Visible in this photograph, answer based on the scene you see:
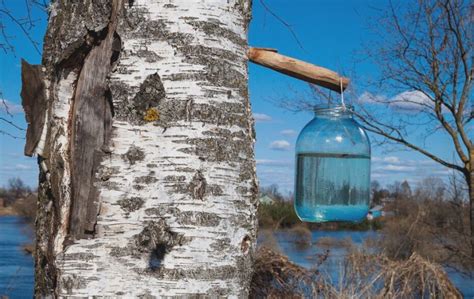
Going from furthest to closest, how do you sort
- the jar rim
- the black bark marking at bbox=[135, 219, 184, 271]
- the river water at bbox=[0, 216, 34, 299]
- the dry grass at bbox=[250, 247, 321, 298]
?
the river water at bbox=[0, 216, 34, 299]
the dry grass at bbox=[250, 247, 321, 298]
the jar rim
the black bark marking at bbox=[135, 219, 184, 271]

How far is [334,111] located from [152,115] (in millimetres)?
1448

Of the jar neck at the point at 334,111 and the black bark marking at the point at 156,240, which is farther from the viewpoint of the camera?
the jar neck at the point at 334,111

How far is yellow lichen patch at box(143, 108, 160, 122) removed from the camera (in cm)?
149

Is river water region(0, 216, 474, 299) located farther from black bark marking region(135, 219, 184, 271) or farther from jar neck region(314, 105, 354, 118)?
black bark marking region(135, 219, 184, 271)

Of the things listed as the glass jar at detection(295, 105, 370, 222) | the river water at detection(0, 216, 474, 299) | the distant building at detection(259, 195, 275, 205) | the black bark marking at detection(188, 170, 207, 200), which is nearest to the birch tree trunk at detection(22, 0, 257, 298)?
the black bark marking at detection(188, 170, 207, 200)

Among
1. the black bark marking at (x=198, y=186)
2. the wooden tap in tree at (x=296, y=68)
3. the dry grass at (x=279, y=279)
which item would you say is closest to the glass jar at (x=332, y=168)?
the wooden tap in tree at (x=296, y=68)

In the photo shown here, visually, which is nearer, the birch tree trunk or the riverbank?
the birch tree trunk

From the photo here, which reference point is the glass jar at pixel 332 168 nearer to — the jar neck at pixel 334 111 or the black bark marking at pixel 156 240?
the jar neck at pixel 334 111

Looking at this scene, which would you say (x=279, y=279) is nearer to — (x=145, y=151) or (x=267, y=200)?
(x=145, y=151)

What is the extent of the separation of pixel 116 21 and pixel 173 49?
176mm

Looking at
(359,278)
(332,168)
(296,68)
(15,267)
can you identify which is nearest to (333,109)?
(332,168)


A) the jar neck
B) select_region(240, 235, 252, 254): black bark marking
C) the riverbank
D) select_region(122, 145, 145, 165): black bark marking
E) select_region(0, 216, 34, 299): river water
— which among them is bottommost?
select_region(0, 216, 34, 299): river water

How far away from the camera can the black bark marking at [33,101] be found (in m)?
1.65

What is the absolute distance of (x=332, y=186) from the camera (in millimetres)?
2904
